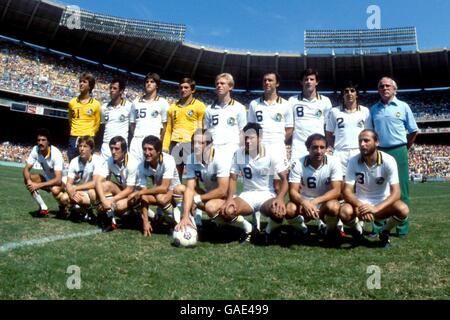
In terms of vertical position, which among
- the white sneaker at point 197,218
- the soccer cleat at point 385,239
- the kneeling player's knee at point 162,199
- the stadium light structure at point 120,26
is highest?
the stadium light structure at point 120,26

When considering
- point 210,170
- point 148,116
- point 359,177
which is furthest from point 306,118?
point 148,116

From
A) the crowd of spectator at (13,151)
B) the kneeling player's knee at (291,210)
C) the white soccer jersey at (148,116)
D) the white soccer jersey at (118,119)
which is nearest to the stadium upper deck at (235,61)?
the crowd of spectator at (13,151)

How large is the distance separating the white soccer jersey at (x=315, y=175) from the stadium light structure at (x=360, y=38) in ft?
117

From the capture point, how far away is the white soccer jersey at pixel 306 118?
235 inches

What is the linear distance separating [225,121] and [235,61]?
100 feet

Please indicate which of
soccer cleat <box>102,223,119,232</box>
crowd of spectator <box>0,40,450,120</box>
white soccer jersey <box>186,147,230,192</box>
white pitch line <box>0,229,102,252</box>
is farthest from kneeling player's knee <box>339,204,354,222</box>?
crowd of spectator <box>0,40,450,120</box>

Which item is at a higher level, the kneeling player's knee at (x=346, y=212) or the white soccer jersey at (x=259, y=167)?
the white soccer jersey at (x=259, y=167)

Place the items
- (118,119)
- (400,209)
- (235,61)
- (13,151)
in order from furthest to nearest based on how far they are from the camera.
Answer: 1. (235,61)
2. (13,151)
3. (118,119)
4. (400,209)

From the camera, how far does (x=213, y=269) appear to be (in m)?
3.41

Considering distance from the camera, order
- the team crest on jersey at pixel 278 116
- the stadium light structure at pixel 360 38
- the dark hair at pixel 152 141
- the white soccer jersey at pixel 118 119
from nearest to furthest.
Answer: the dark hair at pixel 152 141, the team crest on jersey at pixel 278 116, the white soccer jersey at pixel 118 119, the stadium light structure at pixel 360 38

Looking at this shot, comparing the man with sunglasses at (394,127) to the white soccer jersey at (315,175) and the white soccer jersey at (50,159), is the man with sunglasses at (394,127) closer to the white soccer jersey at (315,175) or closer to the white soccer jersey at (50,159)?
the white soccer jersey at (315,175)

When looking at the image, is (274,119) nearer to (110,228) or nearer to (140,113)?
(140,113)

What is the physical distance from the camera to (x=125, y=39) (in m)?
32.7

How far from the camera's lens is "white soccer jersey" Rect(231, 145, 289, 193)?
4.90 metres
